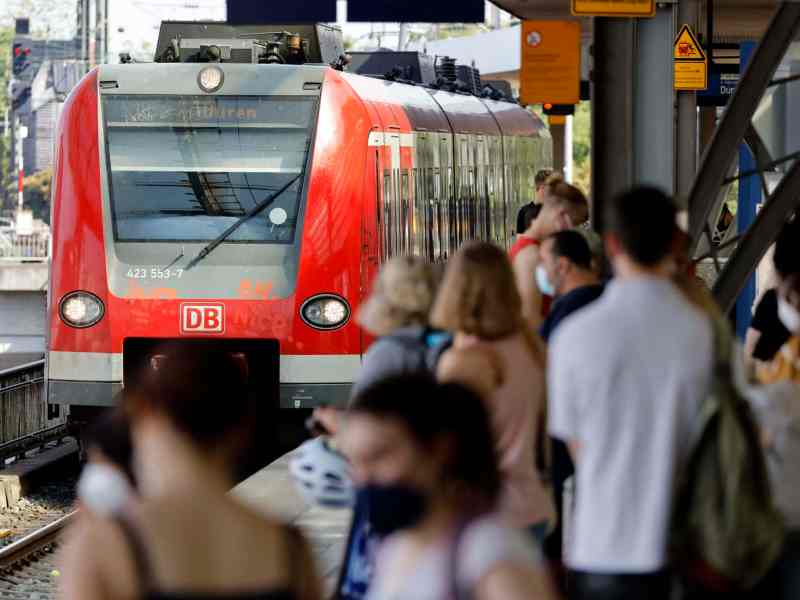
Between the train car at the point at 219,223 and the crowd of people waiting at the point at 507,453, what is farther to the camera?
the train car at the point at 219,223

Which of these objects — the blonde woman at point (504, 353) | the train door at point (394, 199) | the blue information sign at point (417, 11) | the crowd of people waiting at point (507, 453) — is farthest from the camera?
the train door at point (394, 199)

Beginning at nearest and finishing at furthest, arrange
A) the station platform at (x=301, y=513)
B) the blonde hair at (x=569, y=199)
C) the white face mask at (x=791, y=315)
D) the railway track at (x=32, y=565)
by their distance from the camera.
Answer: the white face mask at (x=791, y=315) → the blonde hair at (x=569, y=199) → the station platform at (x=301, y=513) → the railway track at (x=32, y=565)

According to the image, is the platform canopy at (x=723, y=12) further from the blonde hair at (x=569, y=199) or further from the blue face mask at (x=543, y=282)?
the blue face mask at (x=543, y=282)

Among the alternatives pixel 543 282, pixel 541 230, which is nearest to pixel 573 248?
pixel 543 282

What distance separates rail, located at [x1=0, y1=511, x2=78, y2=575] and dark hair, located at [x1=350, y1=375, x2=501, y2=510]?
329 inches

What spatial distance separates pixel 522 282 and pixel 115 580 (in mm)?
5265

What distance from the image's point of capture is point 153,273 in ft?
41.1

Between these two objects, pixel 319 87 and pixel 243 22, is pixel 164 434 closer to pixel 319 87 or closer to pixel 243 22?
pixel 243 22

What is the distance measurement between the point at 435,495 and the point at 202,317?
945cm

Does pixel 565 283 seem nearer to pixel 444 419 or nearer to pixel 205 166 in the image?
pixel 444 419

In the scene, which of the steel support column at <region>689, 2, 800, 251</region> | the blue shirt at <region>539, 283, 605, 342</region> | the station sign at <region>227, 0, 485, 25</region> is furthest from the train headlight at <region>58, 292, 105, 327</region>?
the blue shirt at <region>539, 283, 605, 342</region>

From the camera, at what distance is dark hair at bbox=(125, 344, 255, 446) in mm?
Result: 3039

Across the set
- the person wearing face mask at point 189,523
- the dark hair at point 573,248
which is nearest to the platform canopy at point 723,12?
the dark hair at point 573,248

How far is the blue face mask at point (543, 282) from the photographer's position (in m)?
7.31
